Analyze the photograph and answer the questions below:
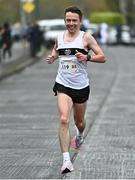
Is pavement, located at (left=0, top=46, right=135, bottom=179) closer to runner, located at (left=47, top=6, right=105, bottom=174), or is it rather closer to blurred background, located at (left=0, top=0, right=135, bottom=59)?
runner, located at (left=47, top=6, right=105, bottom=174)

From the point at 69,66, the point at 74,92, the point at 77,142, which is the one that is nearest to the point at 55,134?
the point at 77,142

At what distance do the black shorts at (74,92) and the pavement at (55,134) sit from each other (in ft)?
2.78

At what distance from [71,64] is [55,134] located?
10.9ft

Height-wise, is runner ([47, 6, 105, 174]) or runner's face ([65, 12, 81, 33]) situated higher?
runner's face ([65, 12, 81, 33])

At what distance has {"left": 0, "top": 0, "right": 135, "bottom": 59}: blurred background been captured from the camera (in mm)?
47003

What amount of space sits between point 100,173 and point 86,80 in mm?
1265

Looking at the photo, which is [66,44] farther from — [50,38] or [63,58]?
[50,38]

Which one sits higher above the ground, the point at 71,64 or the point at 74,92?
the point at 71,64

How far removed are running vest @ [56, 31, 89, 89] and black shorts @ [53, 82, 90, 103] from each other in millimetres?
52

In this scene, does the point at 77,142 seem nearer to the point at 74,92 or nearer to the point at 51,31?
the point at 74,92

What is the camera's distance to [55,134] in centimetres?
1205

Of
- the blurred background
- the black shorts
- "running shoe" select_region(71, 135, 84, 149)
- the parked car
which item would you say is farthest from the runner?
the parked car

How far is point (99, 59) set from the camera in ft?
29.2

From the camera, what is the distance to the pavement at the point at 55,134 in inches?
350
